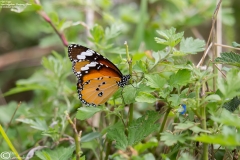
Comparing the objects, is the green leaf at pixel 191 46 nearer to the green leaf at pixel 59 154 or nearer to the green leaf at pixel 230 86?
the green leaf at pixel 230 86

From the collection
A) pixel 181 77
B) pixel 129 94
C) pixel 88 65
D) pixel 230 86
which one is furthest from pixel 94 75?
pixel 230 86

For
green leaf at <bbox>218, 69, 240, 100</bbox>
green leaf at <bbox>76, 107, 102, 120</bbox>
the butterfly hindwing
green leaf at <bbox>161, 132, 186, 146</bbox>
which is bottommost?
green leaf at <bbox>161, 132, 186, 146</bbox>

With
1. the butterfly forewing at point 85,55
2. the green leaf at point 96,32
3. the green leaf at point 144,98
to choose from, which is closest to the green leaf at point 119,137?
the green leaf at point 144,98

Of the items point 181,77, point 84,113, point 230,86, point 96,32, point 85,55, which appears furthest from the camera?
point 96,32

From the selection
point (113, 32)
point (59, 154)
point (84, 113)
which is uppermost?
point (113, 32)

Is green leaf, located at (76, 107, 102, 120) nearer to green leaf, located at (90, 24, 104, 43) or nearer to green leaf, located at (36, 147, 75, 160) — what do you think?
green leaf, located at (36, 147, 75, 160)

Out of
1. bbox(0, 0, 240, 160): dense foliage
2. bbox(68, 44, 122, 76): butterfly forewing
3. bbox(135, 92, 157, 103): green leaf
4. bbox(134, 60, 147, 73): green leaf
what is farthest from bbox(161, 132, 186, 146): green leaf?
bbox(68, 44, 122, 76): butterfly forewing

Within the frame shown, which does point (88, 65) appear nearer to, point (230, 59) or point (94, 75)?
point (94, 75)
